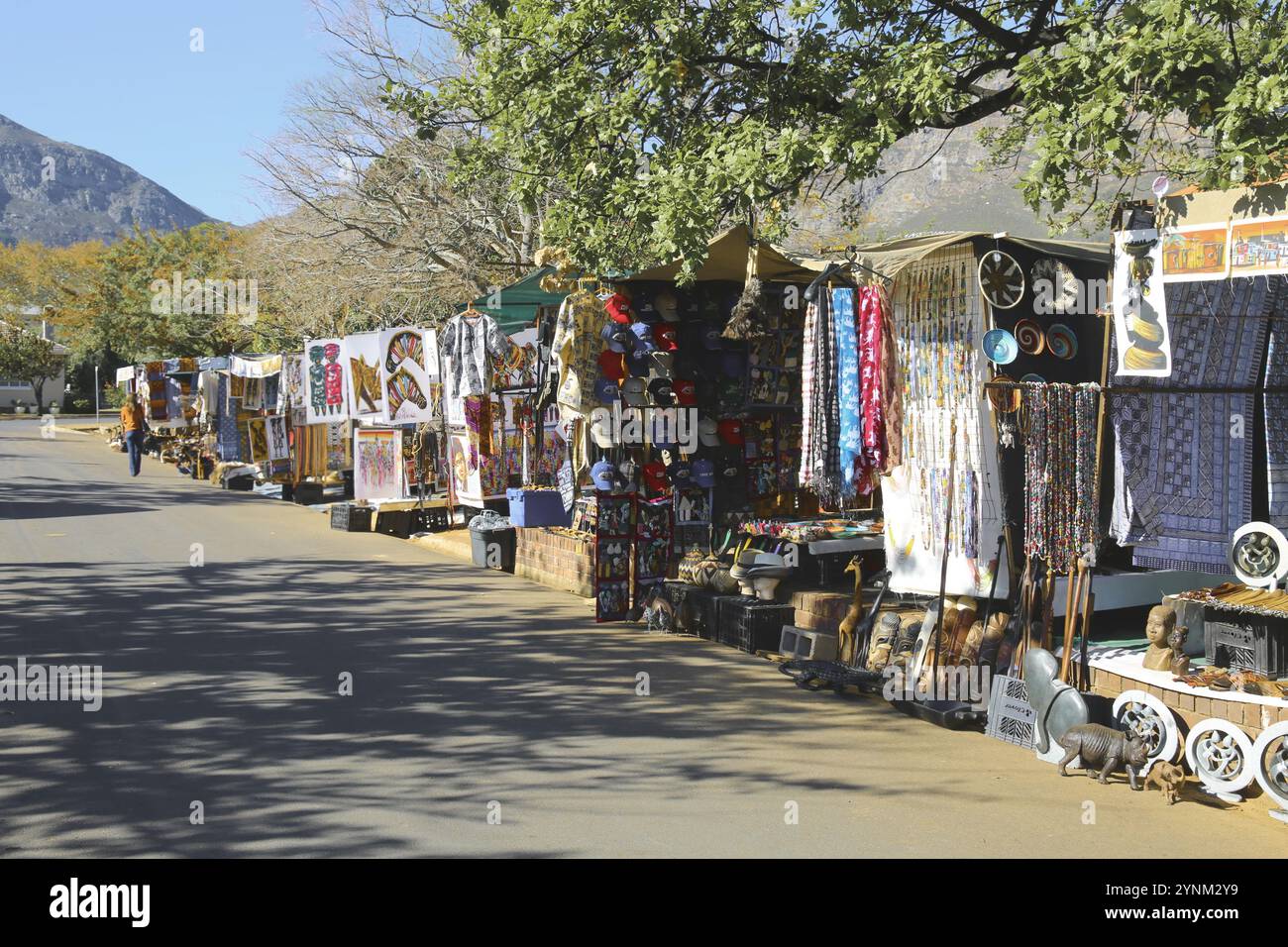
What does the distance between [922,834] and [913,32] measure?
27.9 feet

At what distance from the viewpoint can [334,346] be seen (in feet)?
59.6

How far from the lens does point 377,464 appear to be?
1822 centimetres

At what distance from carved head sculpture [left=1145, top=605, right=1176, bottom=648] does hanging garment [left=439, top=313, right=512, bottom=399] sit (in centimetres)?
935

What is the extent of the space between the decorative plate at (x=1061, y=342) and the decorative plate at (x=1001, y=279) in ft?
1.39

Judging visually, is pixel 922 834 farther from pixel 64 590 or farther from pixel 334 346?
pixel 334 346

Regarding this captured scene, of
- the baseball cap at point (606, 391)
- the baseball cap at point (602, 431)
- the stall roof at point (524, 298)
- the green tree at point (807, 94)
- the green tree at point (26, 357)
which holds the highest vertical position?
the green tree at point (26, 357)

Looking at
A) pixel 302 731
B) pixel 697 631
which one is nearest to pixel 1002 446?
pixel 697 631

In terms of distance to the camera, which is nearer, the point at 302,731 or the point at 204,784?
the point at 204,784

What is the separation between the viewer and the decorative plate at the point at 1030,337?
787cm

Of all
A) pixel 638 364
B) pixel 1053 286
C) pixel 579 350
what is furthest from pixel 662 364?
pixel 1053 286

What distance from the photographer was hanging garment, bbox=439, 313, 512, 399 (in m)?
14.7

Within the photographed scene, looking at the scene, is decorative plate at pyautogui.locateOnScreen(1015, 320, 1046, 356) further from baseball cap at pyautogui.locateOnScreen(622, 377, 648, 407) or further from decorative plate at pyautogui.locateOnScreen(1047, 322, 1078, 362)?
baseball cap at pyautogui.locateOnScreen(622, 377, 648, 407)

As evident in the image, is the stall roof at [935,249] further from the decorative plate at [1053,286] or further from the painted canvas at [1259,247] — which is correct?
the painted canvas at [1259,247]

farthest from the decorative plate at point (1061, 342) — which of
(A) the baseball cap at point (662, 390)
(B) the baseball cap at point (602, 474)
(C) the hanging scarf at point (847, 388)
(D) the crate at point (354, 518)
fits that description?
(D) the crate at point (354, 518)
